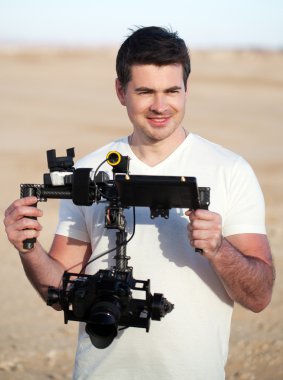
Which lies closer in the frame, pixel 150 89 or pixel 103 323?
pixel 103 323

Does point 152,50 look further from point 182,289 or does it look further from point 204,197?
point 182,289

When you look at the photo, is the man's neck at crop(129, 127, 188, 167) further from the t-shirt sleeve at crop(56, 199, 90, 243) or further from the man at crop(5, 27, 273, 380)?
the t-shirt sleeve at crop(56, 199, 90, 243)

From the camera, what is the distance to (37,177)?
15.5m

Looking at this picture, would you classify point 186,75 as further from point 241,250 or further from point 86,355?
point 86,355

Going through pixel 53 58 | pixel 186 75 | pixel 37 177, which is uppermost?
pixel 53 58

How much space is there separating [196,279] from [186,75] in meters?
0.95

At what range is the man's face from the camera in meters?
3.46

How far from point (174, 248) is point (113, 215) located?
459 millimetres

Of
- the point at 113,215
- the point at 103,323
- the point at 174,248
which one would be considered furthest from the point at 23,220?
the point at 174,248

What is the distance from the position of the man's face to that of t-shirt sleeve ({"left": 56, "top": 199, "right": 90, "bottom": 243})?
518 mm

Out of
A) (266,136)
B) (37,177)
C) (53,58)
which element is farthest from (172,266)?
(53,58)

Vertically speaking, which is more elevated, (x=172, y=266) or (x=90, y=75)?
(x=90, y=75)

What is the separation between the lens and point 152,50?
11.4 ft

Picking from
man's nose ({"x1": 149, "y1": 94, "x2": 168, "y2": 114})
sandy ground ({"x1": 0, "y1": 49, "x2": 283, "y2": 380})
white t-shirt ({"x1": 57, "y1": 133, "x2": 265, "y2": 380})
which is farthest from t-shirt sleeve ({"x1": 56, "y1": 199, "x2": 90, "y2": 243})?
sandy ground ({"x1": 0, "y1": 49, "x2": 283, "y2": 380})
